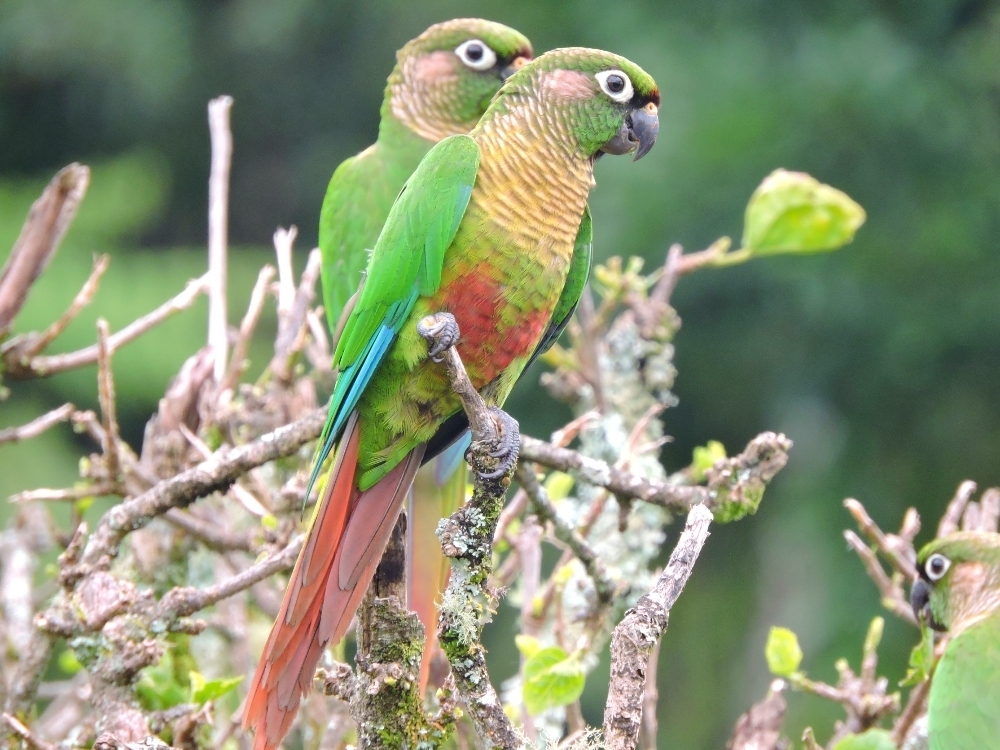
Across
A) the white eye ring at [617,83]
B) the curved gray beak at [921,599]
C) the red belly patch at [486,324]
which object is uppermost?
the white eye ring at [617,83]

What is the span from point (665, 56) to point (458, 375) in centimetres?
718

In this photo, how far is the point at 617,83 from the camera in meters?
2.19

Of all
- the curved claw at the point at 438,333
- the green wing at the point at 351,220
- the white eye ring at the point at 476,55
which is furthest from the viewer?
the white eye ring at the point at 476,55

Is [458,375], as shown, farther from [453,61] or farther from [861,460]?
[861,460]

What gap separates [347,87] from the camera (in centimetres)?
1047

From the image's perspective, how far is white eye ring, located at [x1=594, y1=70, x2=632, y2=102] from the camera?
218 cm

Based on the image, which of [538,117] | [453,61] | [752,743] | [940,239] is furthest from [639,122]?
[940,239]

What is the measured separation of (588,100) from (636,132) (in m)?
0.12

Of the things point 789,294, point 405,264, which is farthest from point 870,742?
point 789,294

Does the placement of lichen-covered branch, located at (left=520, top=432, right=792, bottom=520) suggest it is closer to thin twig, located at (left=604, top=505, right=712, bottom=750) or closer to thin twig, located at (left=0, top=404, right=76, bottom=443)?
thin twig, located at (left=604, top=505, right=712, bottom=750)

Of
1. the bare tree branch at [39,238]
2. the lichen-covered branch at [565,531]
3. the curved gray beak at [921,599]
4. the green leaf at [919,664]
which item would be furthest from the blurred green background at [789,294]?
the bare tree branch at [39,238]

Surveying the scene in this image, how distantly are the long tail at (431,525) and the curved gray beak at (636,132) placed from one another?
654 mm

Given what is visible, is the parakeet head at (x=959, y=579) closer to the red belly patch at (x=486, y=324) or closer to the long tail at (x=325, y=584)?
the red belly patch at (x=486, y=324)

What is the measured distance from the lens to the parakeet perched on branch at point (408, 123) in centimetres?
261
